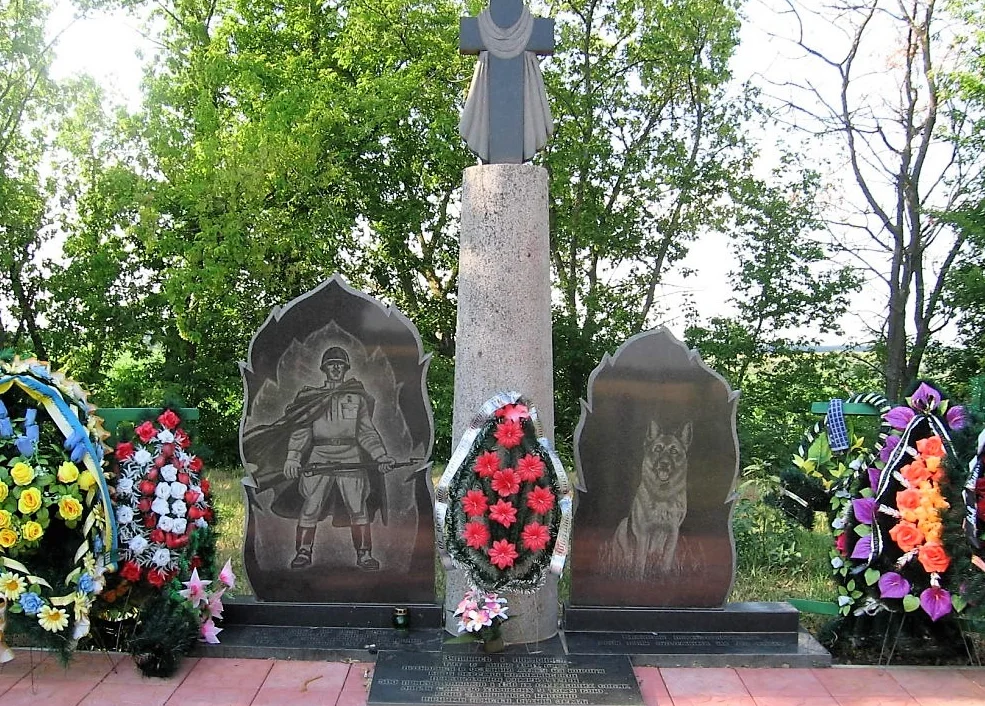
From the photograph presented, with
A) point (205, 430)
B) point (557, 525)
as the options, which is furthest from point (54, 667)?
point (205, 430)

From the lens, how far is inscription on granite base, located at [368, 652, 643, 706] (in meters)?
3.53

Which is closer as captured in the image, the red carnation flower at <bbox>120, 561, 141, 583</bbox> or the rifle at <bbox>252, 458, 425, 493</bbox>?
the red carnation flower at <bbox>120, 561, 141, 583</bbox>

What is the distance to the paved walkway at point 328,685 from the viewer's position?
3.65 m

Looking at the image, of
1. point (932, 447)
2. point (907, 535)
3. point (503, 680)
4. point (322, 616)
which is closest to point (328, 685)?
point (322, 616)

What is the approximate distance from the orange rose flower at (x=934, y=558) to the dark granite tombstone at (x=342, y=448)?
2.50 metres

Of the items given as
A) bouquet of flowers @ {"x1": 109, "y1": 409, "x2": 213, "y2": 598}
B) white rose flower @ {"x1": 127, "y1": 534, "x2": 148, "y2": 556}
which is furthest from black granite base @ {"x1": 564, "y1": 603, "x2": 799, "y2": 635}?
white rose flower @ {"x1": 127, "y1": 534, "x2": 148, "y2": 556}

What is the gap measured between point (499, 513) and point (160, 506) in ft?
5.71

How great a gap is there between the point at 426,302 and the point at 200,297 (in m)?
3.30

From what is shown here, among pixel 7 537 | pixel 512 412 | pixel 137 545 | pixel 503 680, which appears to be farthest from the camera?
pixel 137 545

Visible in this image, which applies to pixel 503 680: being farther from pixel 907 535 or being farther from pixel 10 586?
pixel 10 586

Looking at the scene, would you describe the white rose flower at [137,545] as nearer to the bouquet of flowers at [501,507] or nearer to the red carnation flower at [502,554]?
the bouquet of flowers at [501,507]

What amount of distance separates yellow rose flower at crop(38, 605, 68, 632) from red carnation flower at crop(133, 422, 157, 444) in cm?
94

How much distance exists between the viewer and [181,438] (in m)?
4.44

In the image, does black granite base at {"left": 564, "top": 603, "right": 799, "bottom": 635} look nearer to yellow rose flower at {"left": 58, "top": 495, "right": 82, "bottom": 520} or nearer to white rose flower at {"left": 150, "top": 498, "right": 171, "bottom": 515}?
white rose flower at {"left": 150, "top": 498, "right": 171, "bottom": 515}
